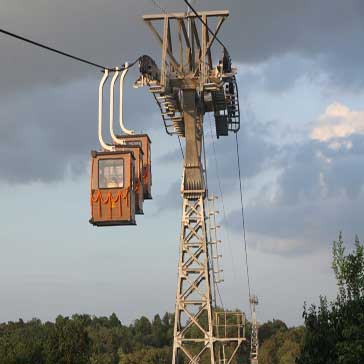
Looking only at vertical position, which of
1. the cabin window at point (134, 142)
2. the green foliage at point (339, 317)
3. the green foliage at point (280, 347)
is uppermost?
the green foliage at point (280, 347)

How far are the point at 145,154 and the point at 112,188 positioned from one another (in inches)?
160

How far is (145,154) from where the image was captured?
3331 centimetres

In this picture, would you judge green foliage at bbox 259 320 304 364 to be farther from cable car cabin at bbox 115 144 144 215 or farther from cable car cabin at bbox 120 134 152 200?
cable car cabin at bbox 115 144 144 215

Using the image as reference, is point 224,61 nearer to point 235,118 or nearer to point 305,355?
point 235,118

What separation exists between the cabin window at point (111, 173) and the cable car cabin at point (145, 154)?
2663mm

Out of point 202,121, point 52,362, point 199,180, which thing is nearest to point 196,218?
point 199,180

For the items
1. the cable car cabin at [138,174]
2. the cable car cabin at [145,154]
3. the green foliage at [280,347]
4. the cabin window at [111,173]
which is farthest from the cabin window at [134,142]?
the green foliage at [280,347]

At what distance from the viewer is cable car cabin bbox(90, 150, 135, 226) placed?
29.1 m

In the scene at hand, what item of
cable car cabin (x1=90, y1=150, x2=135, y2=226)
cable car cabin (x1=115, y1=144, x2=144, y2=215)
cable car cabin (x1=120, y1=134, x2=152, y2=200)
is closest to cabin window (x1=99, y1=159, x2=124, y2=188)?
cable car cabin (x1=90, y1=150, x2=135, y2=226)

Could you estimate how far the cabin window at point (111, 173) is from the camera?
95.7 feet

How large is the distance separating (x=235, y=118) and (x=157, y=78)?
545 centimetres

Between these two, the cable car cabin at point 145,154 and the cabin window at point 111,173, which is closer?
the cabin window at point 111,173

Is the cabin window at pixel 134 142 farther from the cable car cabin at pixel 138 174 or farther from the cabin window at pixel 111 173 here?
the cabin window at pixel 111 173

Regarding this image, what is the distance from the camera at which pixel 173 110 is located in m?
44.2
